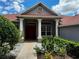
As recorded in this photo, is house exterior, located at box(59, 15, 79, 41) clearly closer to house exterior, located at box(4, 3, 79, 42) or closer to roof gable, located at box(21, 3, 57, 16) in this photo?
house exterior, located at box(4, 3, 79, 42)

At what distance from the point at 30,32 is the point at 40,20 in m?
5.62

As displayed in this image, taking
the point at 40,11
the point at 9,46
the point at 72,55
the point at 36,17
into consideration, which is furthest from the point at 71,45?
the point at 40,11

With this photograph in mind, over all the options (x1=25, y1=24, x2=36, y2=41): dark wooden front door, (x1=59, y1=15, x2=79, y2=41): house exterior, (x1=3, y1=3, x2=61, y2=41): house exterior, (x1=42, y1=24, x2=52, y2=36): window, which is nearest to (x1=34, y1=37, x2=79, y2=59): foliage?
(x1=59, y1=15, x2=79, y2=41): house exterior

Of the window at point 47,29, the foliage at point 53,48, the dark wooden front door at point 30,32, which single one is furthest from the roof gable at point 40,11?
the foliage at point 53,48

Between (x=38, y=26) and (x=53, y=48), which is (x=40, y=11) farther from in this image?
(x=53, y=48)

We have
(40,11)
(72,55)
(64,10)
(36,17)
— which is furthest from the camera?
(64,10)

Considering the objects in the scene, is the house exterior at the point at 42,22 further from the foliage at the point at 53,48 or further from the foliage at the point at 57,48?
the foliage at the point at 53,48

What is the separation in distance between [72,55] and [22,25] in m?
13.3

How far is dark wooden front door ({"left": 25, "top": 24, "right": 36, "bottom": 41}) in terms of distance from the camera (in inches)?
1211

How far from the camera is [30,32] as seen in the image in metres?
31.7

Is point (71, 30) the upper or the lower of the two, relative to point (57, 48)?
upper

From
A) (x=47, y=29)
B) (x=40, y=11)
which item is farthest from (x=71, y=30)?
(x=40, y=11)

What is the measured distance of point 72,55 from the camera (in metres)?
14.9

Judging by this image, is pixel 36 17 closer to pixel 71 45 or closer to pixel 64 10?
pixel 71 45
